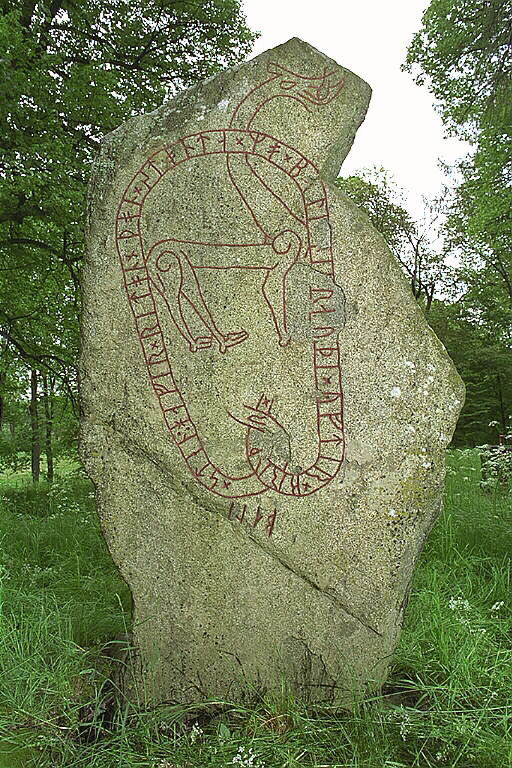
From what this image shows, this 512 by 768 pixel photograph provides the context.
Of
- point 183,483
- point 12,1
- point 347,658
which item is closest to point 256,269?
point 183,483

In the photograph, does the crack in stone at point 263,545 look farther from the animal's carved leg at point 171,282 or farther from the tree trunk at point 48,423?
the tree trunk at point 48,423

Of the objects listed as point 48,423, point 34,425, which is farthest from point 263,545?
point 34,425

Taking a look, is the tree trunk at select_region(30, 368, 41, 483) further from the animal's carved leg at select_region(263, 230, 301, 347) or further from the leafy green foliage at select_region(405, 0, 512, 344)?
the animal's carved leg at select_region(263, 230, 301, 347)

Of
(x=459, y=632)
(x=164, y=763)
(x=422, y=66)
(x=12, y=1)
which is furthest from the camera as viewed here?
(x=422, y=66)

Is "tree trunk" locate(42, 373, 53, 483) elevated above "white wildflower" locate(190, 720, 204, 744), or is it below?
→ above

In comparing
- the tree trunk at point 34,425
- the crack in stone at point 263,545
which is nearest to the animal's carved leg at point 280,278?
the crack in stone at point 263,545

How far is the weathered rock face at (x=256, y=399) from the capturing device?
2.55 m

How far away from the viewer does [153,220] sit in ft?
8.61

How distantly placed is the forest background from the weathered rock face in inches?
112

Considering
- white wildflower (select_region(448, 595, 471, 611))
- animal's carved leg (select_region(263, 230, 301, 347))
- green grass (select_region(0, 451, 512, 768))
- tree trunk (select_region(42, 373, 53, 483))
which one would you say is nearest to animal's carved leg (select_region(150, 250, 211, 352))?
animal's carved leg (select_region(263, 230, 301, 347))

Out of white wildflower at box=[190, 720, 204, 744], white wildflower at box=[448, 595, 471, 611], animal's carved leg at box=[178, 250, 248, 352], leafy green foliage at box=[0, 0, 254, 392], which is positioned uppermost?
leafy green foliage at box=[0, 0, 254, 392]

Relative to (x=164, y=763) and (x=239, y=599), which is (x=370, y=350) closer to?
(x=239, y=599)

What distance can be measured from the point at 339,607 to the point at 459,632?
653 millimetres

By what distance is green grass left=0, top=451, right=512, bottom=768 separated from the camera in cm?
223
